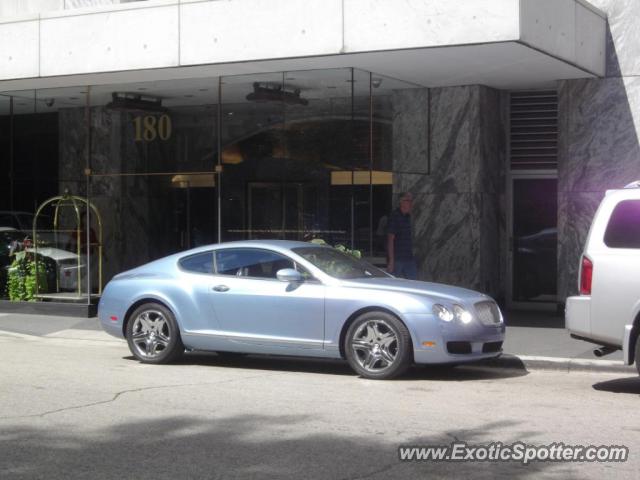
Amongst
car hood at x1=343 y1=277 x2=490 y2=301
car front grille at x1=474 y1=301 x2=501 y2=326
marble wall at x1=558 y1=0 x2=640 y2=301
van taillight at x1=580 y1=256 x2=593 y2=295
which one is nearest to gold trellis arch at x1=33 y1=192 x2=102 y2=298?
marble wall at x1=558 y1=0 x2=640 y2=301

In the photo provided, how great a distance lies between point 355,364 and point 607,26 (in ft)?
29.1

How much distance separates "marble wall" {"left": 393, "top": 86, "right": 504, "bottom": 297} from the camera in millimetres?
18297

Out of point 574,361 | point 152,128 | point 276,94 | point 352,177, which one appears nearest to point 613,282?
point 574,361

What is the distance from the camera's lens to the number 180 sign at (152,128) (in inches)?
749

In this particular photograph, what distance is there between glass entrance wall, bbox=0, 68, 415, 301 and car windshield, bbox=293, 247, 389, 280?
14.1ft

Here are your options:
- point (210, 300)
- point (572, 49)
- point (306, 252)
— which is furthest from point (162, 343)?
point (572, 49)

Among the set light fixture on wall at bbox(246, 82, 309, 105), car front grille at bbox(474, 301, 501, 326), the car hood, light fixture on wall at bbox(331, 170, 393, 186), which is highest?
light fixture on wall at bbox(246, 82, 309, 105)

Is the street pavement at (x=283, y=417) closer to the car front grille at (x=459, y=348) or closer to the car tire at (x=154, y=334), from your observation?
the car tire at (x=154, y=334)

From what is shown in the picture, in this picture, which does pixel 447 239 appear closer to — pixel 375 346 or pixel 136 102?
pixel 136 102

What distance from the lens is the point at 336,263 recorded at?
12.1m

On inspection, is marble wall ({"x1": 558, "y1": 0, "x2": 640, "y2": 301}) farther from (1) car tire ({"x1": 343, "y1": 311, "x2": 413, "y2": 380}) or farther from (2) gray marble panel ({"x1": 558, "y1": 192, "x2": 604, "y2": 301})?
(1) car tire ({"x1": 343, "y1": 311, "x2": 413, "y2": 380})

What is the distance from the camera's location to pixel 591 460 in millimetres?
7172

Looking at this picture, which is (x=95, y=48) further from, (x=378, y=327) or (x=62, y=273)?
(x=378, y=327)

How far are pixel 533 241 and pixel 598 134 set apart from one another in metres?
2.49
